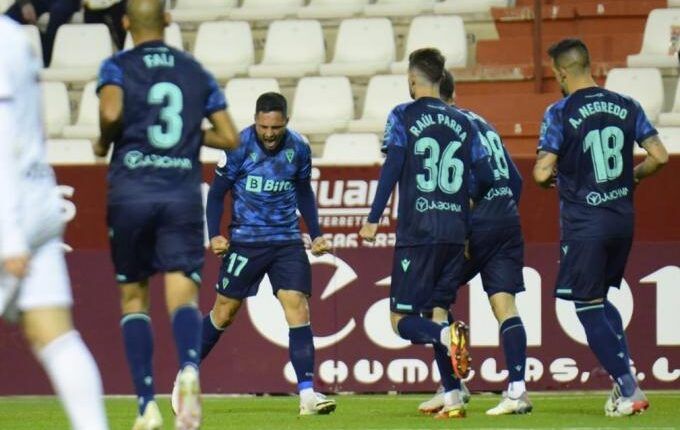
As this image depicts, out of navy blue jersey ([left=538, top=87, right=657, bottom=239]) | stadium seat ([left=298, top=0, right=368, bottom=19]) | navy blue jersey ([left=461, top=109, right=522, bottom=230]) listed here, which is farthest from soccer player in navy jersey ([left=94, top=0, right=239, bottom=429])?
stadium seat ([left=298, top=0, right=368, bottom=19])

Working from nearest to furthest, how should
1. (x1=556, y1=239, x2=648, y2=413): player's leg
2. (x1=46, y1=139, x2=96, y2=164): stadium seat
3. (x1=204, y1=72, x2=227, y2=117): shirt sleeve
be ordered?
(x1=204, y1=72, x2=227, y2=117): shirt sleeve
(x1=556, y1=239, x2=648, y2=413): player's leg
(x1=46, y1=139, x2=96, y2=164): stadium seat

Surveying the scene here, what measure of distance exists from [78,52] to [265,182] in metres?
6.55

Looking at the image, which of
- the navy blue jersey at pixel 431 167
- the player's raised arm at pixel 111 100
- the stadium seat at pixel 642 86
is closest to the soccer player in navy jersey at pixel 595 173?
the navy blue jersey at pixel 431 167

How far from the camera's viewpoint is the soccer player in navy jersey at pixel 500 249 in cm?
1098

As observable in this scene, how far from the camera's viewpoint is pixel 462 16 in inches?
661

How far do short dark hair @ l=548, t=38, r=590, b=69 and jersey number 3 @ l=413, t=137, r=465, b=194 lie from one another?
0.76 metres

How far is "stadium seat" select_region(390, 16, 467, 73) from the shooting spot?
53.0 feet

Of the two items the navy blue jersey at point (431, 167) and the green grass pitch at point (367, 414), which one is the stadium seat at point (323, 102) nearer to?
the green grass pitch at point (367, 414)

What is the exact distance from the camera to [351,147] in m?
15.2

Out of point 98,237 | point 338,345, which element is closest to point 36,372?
point 98,237

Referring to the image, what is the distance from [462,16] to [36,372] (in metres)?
5.60

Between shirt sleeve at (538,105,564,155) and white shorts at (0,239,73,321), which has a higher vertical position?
shirt sleeve at (538,105,564,155)

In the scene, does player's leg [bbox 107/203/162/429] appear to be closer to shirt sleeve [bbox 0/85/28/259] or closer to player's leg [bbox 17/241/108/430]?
player's leg [bbox 17/241/108/430]

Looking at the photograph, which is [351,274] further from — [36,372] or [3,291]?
[3,291]
